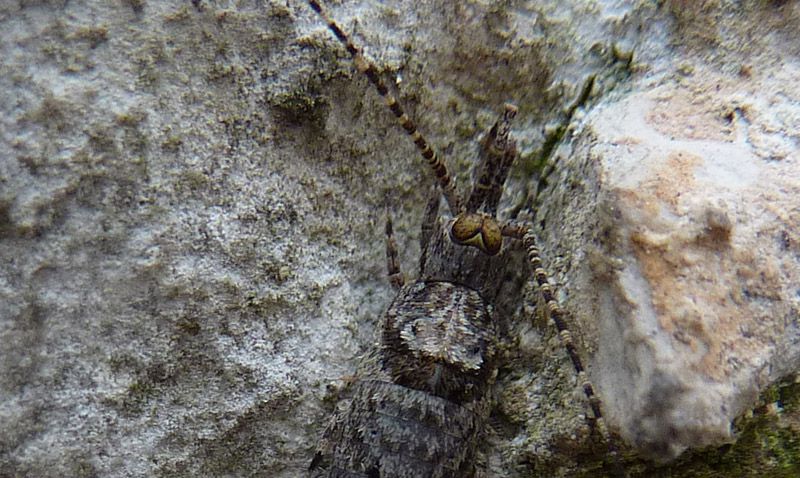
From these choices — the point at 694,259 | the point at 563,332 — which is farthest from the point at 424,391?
the point at 694,259

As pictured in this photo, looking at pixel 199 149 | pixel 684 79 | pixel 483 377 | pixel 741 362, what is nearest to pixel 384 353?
pixel 483 377

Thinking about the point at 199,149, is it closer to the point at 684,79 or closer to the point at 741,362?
the point at 684,79

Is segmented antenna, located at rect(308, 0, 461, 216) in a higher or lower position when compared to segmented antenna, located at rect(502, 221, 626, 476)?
higher

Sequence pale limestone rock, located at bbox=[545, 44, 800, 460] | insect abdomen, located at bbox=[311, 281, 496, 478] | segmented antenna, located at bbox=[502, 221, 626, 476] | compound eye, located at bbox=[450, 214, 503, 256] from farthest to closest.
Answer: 1. compound eye, located at bbox=[450, 214, 503, 256]
2. insect abdomen, located at bbox=[311, 281, 496, 478]
3. segmented antenna, located at bbox=[502, 221, 626, 476]
4. pale limestone rock, located at bbox=[545, 44, 800, 460]

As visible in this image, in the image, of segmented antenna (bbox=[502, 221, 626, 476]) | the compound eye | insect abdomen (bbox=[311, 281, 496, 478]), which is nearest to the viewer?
segmented antenna (bbox=[502, 221, 626, 476])

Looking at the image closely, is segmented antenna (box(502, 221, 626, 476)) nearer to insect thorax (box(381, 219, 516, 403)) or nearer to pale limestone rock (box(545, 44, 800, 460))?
pale limestone rock (box(545, 44, 800, 460))

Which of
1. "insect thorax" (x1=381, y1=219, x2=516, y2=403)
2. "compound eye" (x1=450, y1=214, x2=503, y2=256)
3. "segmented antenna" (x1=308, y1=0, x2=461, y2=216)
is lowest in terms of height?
"insect thorax" (x1=381, y1=219, x2=516, y2=403)

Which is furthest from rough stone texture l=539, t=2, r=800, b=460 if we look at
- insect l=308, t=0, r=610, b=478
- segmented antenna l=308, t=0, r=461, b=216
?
segmented antenna l=308, t=0, r=461, b=216

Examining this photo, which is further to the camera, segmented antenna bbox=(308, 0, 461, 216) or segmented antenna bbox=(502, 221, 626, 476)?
segmented antenna bbox=(308, 0, 461, 216)
